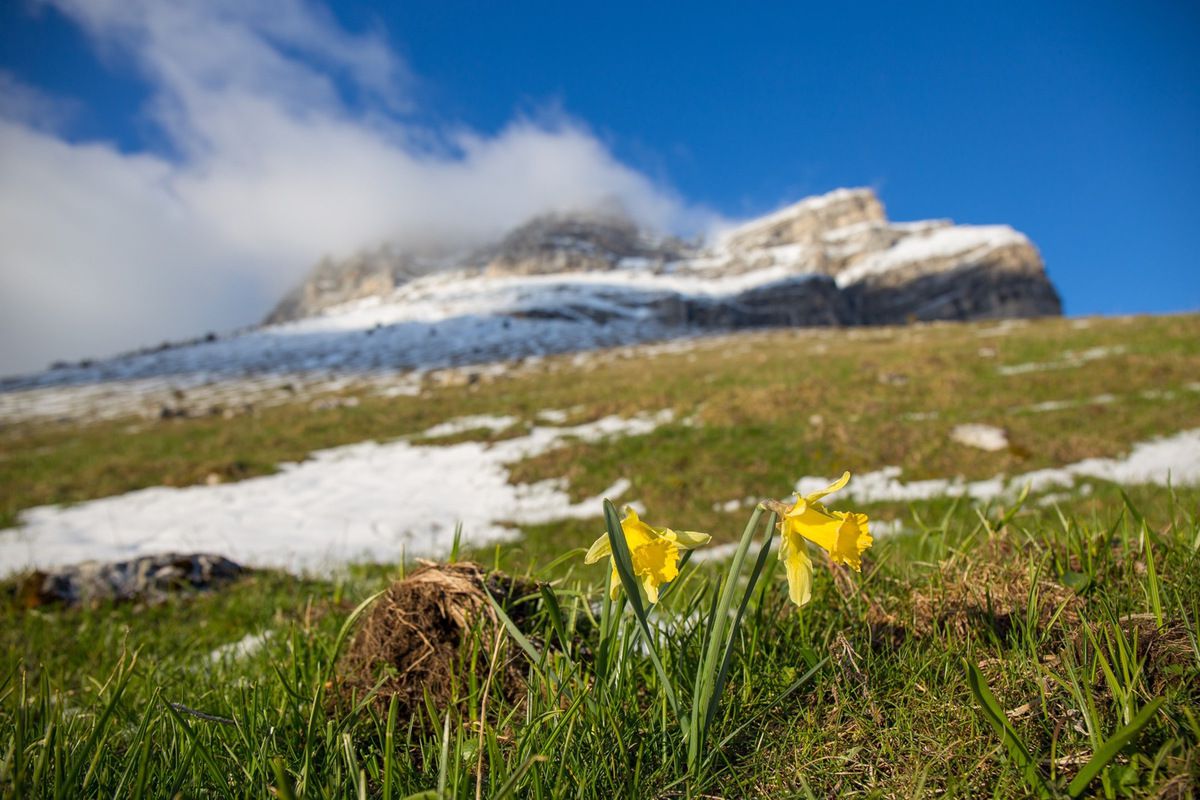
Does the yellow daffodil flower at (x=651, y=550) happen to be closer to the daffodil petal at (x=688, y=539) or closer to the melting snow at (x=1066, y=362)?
the daffodil petal at (x=688, y=539)

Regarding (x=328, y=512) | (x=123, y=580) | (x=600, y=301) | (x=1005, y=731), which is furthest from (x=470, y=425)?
(x=600, y=301)

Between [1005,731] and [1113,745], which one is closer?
[1113,745]

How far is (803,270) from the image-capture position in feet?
474

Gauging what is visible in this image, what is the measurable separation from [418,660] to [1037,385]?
1809 centimetres

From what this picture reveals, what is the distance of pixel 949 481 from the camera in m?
9.48

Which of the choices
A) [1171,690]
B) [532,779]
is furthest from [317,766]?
[1171,690]

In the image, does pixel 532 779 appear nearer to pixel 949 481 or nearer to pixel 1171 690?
pixel 1171 690

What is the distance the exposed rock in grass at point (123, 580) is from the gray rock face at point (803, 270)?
2739 inches

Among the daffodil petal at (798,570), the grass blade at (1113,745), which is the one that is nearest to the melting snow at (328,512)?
the daffodil petal at (798,570)

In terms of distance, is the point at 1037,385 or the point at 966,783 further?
the point at 1037,385

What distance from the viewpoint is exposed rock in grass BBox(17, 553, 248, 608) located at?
4465 millimetres

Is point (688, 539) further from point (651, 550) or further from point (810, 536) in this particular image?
point (810, 536)

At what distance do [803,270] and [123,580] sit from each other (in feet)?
511

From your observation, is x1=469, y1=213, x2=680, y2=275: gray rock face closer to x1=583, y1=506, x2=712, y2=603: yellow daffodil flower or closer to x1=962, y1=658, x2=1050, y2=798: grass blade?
x1=583, y1=506, x2=712, y2=603: yellow daffodil flower
